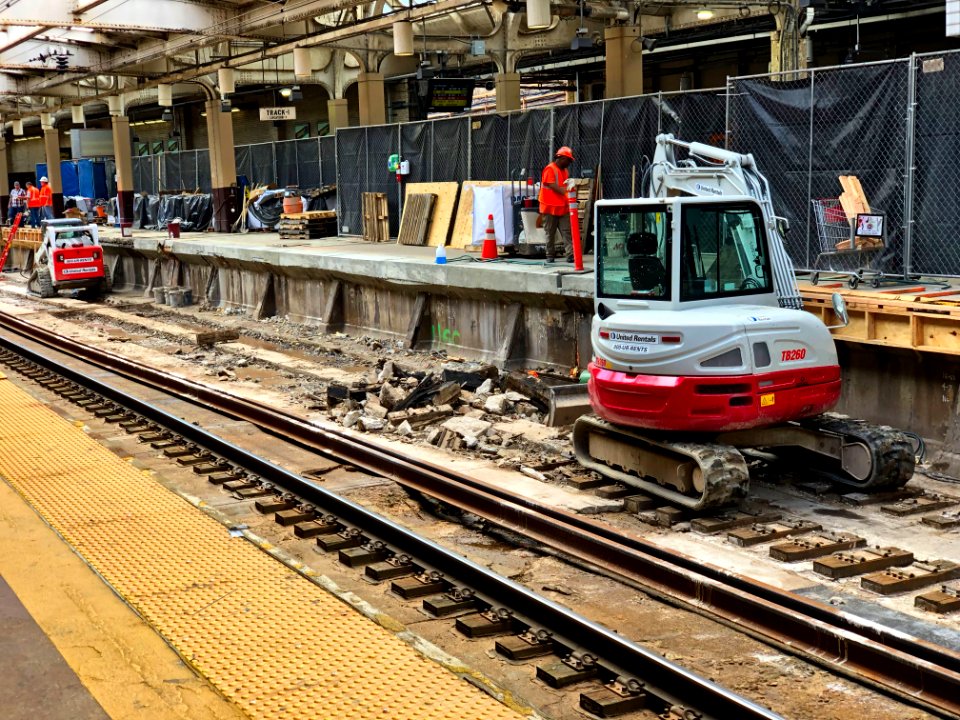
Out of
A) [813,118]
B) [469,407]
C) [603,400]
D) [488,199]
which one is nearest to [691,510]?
[603,400]

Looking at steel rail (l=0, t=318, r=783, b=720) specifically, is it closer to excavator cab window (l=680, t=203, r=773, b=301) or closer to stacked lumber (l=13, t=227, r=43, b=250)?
excavator cab window (l=680, t=203, r=773, b=301)

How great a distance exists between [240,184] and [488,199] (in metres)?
21.3

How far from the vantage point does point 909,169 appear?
13.6 meters

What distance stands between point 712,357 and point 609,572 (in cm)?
214

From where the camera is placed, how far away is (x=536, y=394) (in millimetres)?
15258

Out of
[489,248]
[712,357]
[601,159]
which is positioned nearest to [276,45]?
[489,248]

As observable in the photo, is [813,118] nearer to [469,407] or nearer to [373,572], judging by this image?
[469,407]

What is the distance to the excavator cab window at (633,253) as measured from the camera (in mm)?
10609

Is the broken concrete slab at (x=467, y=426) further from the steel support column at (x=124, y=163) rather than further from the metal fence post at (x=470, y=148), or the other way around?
the steel support column at (x=124, y=163)

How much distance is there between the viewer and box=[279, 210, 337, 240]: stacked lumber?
3092 centimetres

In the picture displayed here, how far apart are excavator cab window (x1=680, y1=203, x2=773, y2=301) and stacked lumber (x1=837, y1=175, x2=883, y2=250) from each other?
3848 millimetres

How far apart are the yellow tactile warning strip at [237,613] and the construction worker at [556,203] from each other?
27.8 feet

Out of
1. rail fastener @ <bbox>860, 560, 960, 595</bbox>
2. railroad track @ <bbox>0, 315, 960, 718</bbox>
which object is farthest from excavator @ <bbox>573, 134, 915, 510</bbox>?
rail fastener @ <bbox>860, 560, 960, 595</bbox>

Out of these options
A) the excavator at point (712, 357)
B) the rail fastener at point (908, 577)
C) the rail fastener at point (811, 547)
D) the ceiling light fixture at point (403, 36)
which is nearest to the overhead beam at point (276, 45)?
the ceiling light fixture at point (403, 36)
